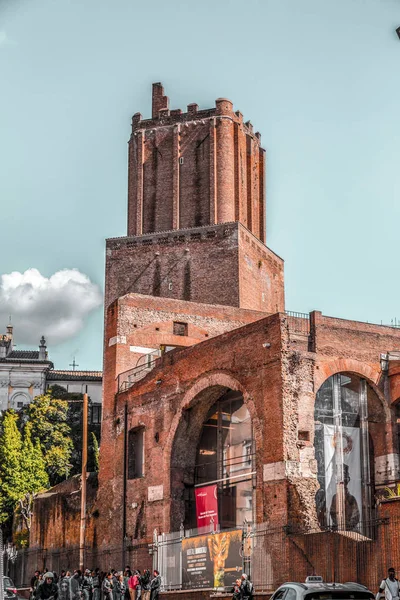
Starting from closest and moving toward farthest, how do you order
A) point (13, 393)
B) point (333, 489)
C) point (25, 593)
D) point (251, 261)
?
1. point (333, 489)
2. point (25, 593)
3. point (251, 261)
4. point (13, 393)

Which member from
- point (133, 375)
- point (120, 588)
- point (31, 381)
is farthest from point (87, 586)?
point (31, 381)

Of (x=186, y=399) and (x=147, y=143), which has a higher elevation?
(x=147, y=143)

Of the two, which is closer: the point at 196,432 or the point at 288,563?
the point at 288,563

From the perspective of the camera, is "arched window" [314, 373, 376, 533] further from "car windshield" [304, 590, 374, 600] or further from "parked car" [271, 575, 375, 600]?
"car windshield" [304, 590, 374, 600]

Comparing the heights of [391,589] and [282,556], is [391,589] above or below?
below

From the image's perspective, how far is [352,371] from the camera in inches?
1218

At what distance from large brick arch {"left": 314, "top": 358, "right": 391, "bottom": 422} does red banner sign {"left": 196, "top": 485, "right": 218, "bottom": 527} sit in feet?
16.5

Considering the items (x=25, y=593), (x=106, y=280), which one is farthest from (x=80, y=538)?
(x=106, y=280)

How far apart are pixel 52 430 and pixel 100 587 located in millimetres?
32754

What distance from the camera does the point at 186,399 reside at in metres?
31.4

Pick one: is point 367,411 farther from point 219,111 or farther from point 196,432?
point 219,111

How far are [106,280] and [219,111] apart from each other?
41.4ft

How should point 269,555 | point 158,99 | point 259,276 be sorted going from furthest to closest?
point 158,99
point 259,276
point 269,555

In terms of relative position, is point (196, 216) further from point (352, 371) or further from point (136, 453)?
point (352, 371)
